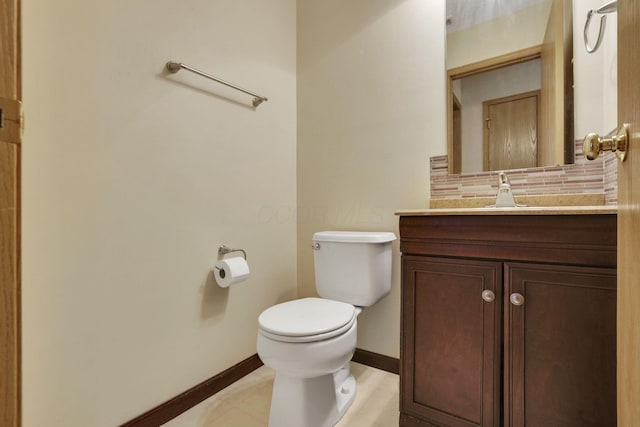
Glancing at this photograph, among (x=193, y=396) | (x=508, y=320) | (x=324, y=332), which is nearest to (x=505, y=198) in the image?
(x=508, y=320)

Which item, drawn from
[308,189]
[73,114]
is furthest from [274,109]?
[73,114]

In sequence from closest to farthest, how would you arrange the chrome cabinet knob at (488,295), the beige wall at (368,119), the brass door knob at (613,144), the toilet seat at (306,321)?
the brass door knob at (613,144), the chrome cabinet knob at (488,295), the toilet seat at (306,321), the beige wall at (368,119)

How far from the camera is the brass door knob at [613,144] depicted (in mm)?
551

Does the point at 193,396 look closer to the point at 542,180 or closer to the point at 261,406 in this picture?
the point at 261,406

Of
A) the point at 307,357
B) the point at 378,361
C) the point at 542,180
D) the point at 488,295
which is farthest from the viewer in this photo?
the point at 378,361

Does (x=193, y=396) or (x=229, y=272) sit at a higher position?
(x=229, y=272)

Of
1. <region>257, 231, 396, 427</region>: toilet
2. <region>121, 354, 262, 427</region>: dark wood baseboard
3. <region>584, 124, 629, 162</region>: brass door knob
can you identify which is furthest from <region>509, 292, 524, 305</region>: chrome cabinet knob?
<region>121, 354, 262, 427</region>: dark wood baseboard

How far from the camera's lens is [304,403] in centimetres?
119

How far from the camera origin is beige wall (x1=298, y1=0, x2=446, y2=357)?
5.22 ft

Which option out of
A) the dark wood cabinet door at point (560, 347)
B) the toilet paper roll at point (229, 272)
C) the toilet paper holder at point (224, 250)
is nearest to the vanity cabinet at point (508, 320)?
the dark wood cabinet door at point (560, 347)

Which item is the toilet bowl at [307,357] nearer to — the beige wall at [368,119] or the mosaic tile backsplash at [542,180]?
the beige wall at [368,119]

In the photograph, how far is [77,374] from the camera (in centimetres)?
106

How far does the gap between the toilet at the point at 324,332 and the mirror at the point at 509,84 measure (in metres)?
0.64

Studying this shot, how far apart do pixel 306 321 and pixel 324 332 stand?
10 centimetres
